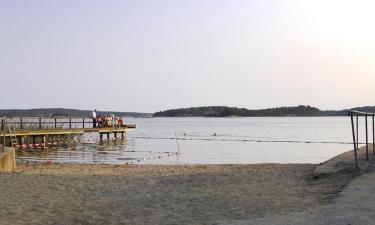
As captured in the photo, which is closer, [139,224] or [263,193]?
[139,224]

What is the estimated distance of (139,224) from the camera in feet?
25.6

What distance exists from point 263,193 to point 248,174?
372cm

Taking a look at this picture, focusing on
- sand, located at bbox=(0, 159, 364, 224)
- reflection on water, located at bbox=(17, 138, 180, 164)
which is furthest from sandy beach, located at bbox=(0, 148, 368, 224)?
reflection on water, located at bbox=(17, 138, 180, 164)

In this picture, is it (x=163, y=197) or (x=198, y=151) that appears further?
(x=198, y=151)

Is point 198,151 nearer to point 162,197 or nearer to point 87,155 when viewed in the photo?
point 87,155

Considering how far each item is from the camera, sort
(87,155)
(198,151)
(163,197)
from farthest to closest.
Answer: (198,151) → (87,155) → (163,197)

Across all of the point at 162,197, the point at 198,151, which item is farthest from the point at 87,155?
the point at 162,197

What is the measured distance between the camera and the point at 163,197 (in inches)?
414

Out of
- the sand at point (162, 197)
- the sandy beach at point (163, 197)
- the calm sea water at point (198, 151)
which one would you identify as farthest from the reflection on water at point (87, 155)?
the sand at point (162, 197)

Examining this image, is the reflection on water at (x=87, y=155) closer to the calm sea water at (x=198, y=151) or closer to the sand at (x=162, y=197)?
the calm sea water at (x=198, y=151)

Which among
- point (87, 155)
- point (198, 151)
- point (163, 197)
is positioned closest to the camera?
point (163, 197)

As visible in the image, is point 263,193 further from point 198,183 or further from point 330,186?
point 198,183

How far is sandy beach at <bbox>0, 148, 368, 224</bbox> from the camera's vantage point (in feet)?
27.5

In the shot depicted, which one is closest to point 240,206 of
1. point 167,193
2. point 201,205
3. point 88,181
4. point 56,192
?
point 201,205
